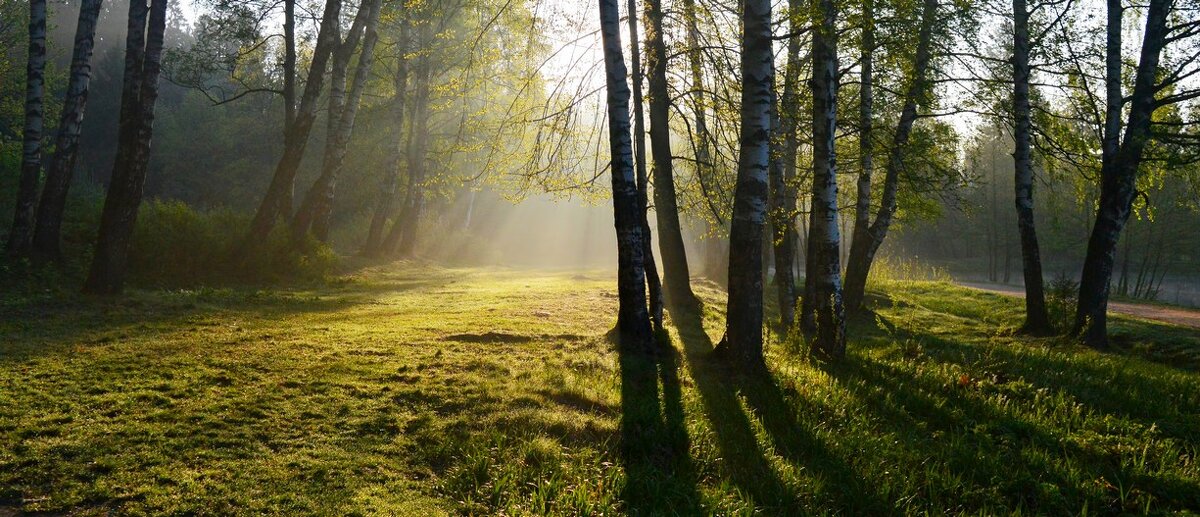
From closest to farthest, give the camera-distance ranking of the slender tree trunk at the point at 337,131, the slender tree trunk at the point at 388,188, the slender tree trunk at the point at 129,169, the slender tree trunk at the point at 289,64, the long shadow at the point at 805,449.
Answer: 1. the long shadow at the point at 805,449
2. the slender tree trunk at the point at 129,169
3. the slender tree trunk at the point at 337,131
4. the slender tree trunk at the point at 289,64
5. the slender tree trunk at the point at 388,188

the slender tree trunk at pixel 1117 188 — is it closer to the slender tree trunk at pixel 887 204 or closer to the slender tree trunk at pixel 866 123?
the slender tree trunk at pixel 887 204

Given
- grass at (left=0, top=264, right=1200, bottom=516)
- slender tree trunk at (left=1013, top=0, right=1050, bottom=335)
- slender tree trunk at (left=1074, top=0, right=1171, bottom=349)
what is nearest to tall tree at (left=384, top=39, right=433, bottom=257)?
grass at (left=0, top=264, right=1200, bottom=516)

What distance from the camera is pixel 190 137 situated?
37.9 m

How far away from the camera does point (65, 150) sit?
11328 millimetres

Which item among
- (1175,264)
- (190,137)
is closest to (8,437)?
(190,137)

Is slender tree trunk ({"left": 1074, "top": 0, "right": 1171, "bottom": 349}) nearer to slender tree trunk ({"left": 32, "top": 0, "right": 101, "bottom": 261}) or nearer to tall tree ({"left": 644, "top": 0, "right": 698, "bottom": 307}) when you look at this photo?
tall tree ({"left": 644, "top": 0, "right": 698, "bottom": 307})

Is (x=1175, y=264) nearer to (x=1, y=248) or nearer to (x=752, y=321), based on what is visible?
(x=752, y=321)

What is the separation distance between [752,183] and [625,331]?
2.47 metres

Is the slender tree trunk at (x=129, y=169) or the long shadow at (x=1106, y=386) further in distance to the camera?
the slender tree trunk at (x=129, y=169)

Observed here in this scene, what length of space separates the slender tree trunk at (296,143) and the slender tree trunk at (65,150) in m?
3.04

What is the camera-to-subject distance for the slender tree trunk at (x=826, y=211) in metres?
8.35

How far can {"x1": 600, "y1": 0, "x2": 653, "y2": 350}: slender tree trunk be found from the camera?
25.4 ft

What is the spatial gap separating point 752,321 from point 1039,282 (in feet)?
30.1

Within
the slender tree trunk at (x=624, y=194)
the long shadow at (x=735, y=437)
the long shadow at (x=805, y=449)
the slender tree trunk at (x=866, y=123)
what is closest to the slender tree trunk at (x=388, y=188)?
the slender tree trunk at (x=866, y=123)
